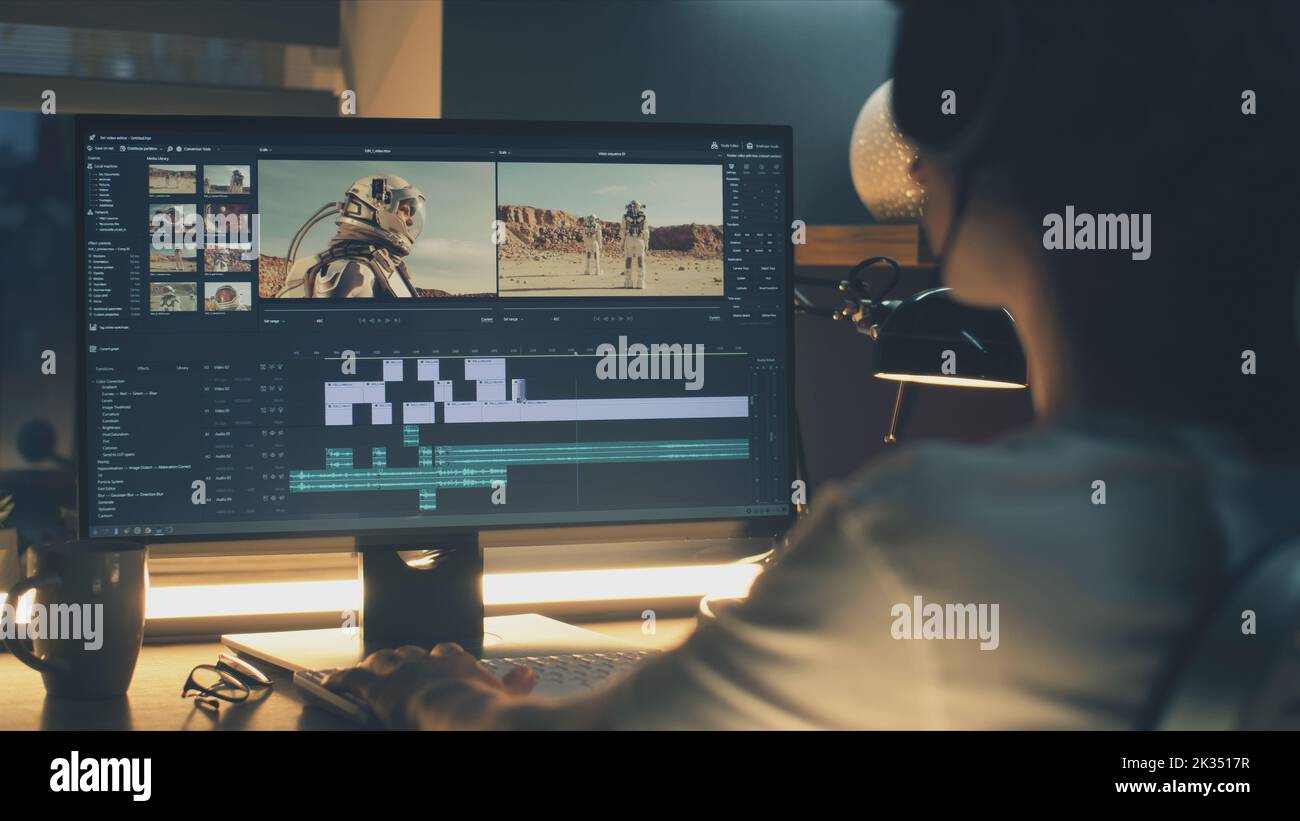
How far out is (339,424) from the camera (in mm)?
1127

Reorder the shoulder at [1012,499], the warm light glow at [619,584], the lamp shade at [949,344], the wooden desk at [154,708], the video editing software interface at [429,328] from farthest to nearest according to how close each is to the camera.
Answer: the warm light glow at [619,584], the lamp shade at [949,344], the video editing software interface at [429,328], the wooden desk at [154,708], the shoulder at [1012,499]

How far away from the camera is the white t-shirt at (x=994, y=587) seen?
58 cm

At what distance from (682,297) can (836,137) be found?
71 centimetres

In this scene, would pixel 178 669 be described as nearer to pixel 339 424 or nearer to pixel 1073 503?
pixel 339 424

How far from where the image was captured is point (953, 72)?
0.67m

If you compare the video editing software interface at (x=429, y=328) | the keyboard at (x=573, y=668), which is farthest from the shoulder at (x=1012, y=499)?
the video editing software interface at (x=429, y=328)

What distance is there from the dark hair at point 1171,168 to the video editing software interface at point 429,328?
0.55 m

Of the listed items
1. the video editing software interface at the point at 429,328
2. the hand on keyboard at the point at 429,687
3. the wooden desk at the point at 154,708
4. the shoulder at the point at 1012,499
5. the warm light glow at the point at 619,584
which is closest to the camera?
the shoulder at the point at 1012,499

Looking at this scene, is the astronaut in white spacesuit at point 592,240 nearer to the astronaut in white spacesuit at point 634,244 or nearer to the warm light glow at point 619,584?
the astronaut in white spacesuit at point 634,244

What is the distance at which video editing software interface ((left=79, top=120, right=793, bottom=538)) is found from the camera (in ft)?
3.63

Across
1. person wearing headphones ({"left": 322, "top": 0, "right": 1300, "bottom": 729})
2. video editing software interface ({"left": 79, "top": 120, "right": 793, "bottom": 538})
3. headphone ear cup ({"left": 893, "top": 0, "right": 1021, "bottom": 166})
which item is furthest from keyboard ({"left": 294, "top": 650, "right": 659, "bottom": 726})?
headphone ear cup ({"left": 893, "top": 0, "right": 1021, "bottom": 166})

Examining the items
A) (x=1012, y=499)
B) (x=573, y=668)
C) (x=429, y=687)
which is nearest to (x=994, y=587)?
(x=1012, y=499)

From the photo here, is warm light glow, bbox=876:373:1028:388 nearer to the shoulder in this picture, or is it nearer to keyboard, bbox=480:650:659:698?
keyboard, bbox=480:650:659:698

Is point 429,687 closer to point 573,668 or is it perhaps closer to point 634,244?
point 573,668
